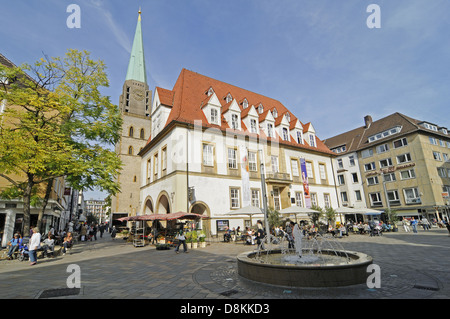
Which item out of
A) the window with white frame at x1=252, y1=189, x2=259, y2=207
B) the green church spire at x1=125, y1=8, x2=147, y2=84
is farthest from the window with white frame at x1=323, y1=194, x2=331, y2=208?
the green church spire at x1=125, y1=8, x2=147, y2=84

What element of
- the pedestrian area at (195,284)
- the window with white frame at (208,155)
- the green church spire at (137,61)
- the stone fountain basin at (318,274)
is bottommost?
the pedestrian area at (195,284)

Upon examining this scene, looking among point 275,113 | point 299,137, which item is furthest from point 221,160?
point 299,137

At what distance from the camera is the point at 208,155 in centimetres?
2392

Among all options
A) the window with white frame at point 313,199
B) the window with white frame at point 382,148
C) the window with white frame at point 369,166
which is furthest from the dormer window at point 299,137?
the window with white frame at point 369,166

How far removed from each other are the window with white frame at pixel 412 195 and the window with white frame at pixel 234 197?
30.5 metres

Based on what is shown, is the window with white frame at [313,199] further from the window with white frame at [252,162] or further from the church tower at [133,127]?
the church tower at [133,127]

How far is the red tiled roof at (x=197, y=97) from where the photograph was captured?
24594mm

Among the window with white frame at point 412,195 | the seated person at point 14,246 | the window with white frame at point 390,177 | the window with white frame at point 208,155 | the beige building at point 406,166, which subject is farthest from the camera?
the window with white frame at point 390,177

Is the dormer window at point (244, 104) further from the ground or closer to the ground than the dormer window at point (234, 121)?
further from the ground

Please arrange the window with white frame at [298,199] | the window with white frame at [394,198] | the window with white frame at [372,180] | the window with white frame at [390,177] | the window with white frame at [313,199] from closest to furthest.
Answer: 1. the window with white frame at [298,199]
2. the window with white frame at [313,199]
3. the window with white frame at [394,198]
4. the window with white frame at [390,177]
5. the window with white frame at [372,180]

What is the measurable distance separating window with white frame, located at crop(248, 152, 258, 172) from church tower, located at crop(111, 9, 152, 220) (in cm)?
2311

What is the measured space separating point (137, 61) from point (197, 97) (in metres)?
33.0

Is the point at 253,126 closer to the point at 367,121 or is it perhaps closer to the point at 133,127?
the point at 133,127
